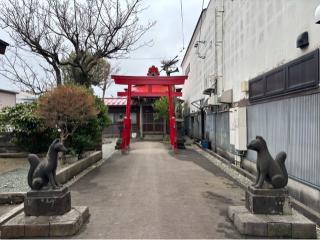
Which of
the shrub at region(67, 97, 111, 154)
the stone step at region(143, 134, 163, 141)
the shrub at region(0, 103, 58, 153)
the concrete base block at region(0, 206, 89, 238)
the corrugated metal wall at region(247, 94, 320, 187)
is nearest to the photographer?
the concrete base block at region(0, 206, 89, 238)

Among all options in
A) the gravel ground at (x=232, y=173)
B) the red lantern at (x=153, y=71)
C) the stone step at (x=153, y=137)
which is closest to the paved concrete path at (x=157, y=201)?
the gravel ground at (x=232, y=173)

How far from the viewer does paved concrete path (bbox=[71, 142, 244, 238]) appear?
5637mm

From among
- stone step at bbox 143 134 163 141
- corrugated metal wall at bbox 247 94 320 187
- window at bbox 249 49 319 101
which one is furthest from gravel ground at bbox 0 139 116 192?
stone step at bbox 143 134 163 141

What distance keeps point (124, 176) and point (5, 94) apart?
2839 centimetres

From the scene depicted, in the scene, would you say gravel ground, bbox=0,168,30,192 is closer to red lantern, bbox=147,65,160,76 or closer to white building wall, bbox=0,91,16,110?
red lantern, bbox=147,65,160,76

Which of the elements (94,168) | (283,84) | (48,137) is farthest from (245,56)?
(48,137)

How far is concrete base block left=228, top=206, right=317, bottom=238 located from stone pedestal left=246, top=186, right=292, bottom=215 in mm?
100

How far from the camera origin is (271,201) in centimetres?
555

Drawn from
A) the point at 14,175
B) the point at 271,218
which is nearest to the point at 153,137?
the point at 14,175

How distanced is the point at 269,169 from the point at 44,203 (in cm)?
363

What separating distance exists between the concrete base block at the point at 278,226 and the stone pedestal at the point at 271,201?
0.10 meters

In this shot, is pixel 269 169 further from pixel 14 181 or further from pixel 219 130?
pixel 219 130

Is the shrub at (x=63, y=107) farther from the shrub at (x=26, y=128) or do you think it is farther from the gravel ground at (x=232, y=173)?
the gravel ground at (x=232, y=173)

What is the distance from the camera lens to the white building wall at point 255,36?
23.1 ft
